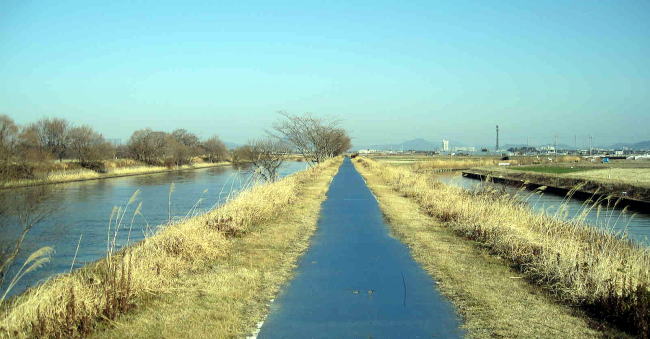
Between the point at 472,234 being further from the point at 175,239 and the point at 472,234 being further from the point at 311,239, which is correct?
the point at 175,239

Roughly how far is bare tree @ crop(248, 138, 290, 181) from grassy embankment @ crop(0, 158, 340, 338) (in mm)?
18522

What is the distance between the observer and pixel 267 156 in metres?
31.1

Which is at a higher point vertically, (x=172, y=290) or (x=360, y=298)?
(x=172, y=290)

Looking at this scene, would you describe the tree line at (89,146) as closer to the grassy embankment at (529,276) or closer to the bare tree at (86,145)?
the bare tree at (86,145)

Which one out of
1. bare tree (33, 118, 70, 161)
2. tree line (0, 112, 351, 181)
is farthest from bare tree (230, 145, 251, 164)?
bare tree (33, 118, 70, 161)

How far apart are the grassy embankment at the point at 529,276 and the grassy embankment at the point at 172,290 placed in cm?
280

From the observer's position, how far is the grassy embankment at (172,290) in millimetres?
5605

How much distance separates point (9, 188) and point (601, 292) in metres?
10.4

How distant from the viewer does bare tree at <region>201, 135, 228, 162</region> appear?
323 ft

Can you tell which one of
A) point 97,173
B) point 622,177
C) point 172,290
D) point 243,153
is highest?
point 243,153

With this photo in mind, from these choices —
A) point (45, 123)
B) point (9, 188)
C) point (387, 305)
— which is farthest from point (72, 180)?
point (387, 305)

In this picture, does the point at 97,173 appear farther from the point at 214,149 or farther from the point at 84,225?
the point at 214,149

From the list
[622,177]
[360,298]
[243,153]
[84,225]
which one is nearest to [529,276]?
[360,298]

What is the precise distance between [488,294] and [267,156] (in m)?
24.8
